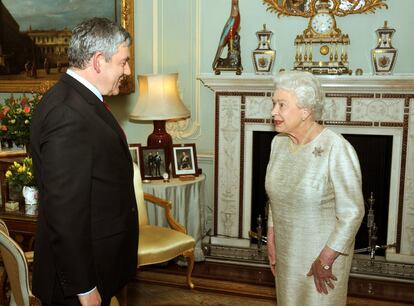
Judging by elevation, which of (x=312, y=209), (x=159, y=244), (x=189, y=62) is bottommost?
(x=159, y=244)

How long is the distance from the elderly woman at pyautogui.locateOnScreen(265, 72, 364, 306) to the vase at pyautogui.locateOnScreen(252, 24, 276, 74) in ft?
6.56

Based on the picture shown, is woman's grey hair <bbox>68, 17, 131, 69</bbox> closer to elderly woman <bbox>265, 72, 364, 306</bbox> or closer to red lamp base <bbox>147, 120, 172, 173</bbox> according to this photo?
elderly woman <bbox>265, 72, 364, 306</bbox>

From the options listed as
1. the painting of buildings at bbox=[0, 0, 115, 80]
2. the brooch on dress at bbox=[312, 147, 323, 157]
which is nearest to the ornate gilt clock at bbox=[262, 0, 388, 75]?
the painting of buildings at bbox=[0, 0, 115, 80]

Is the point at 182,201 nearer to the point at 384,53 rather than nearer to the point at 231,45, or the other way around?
the point at 231,45

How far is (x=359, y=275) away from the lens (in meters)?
4.26

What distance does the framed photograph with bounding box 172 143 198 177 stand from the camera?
14.6 feet

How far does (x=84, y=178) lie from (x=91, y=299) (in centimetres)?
46

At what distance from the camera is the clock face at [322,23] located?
4.27m

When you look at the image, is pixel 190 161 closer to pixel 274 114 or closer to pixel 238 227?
pixel 238 227

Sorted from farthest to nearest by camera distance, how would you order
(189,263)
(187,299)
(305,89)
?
(189,263)
(187,299)
(305,89)

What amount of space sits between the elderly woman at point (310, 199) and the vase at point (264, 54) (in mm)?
1999

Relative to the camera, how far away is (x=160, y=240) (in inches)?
144

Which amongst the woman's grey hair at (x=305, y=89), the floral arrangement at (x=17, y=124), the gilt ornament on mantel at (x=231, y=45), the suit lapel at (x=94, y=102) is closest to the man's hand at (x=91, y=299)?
the suit lapel at (x=94, y=102)

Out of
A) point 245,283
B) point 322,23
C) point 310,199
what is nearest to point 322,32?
point 322,23
